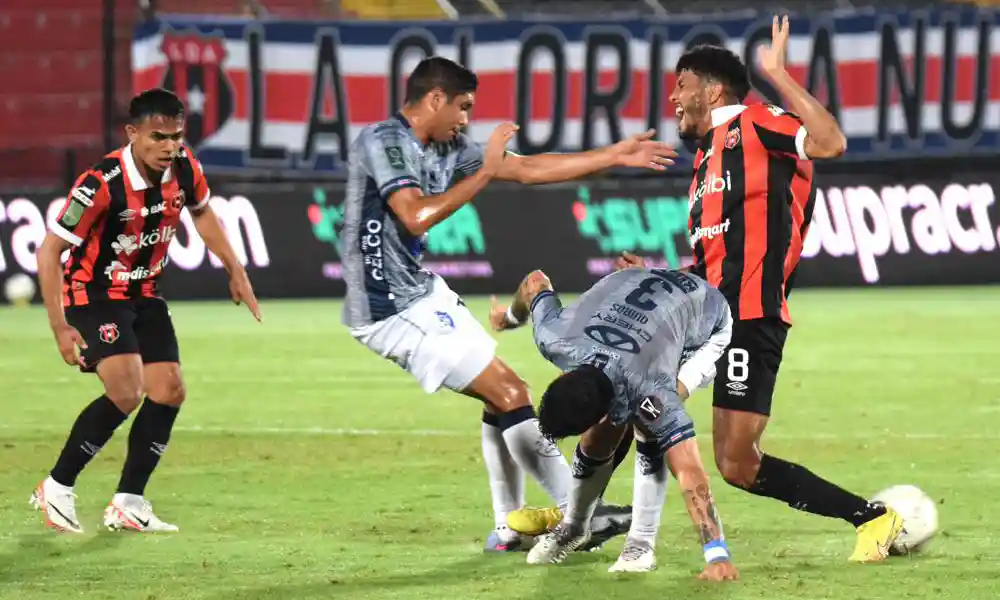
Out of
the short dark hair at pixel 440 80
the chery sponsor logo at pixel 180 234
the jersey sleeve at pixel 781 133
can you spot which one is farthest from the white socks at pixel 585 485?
the chery sponsor logo at pixel 180 234

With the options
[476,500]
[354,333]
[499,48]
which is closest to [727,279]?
[354,333]

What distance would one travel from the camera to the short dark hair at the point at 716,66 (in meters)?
7.17

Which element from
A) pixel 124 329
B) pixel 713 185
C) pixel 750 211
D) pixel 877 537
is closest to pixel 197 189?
pixel 124 329

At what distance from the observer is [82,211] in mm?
7945

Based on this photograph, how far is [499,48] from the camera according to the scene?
2250 cm

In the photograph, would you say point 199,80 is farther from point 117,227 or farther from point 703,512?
point 703,512

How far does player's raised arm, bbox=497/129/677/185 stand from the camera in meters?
6.86

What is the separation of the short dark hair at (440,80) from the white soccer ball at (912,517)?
2.23 metres

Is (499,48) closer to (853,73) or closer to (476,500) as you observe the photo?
(853,73)

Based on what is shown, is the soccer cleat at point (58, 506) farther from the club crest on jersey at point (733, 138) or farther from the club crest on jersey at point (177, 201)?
the club crest on jersey at point (733, 138)

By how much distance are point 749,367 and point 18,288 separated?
14467 mm

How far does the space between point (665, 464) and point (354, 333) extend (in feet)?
4.67

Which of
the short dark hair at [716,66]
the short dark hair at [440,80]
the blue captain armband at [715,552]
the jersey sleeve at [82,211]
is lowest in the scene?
the blue captain armband at [715,552]

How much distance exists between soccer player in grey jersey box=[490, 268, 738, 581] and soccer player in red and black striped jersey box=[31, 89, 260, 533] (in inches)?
75.4
